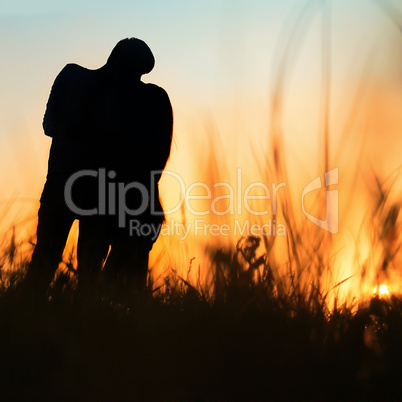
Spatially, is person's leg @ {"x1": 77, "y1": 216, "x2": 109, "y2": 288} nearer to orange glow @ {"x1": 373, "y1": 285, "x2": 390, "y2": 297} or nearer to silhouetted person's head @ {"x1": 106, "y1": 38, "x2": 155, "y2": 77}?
silhouetted person's head @ {"x1": 106, "y1": 38, "x2": 155, "y2": 77}

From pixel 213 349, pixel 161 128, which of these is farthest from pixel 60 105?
pixel 213 349

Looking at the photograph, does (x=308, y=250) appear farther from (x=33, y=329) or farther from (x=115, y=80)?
(x=115, y=80)

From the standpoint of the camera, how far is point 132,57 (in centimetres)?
332

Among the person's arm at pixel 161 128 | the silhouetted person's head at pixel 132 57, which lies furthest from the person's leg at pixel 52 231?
the silhouetted person's head at pixel 132 57

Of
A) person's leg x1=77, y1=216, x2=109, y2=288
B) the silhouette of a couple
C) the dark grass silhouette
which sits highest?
the silhouette of a couple

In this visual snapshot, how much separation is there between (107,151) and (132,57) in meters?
0.46

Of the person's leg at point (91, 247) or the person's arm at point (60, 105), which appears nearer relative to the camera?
the person's leg at point (91, 247)

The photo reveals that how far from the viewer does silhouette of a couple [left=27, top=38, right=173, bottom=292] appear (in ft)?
10.5

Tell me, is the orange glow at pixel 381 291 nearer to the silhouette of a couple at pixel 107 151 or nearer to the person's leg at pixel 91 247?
the person's leg at pixel 91 247

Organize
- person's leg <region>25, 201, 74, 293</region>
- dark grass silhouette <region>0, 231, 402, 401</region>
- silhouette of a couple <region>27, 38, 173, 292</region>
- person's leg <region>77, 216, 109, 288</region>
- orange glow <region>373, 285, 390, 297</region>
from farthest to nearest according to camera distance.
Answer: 1. silhouette of a couple <region>27, 38, 173, 292</region>
2. person's leg <region>25, 201, 74, 293</region>
3. person's leg <region>77, 216, 109, 288</region>
4. orange glow <region>373, 285, 390, 297</region>
5. dark grass silhouette <region>0, 231, 402, 401</region>

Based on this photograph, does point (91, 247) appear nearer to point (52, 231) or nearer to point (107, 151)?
point (52, 231)

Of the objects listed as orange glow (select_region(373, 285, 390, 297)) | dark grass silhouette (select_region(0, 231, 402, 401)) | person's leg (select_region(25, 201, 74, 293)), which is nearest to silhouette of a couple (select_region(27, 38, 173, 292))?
person's leg (select_region(25, 201, 74, 293))

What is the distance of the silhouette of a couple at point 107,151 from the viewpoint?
3.21 meters

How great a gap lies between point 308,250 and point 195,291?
36cm
